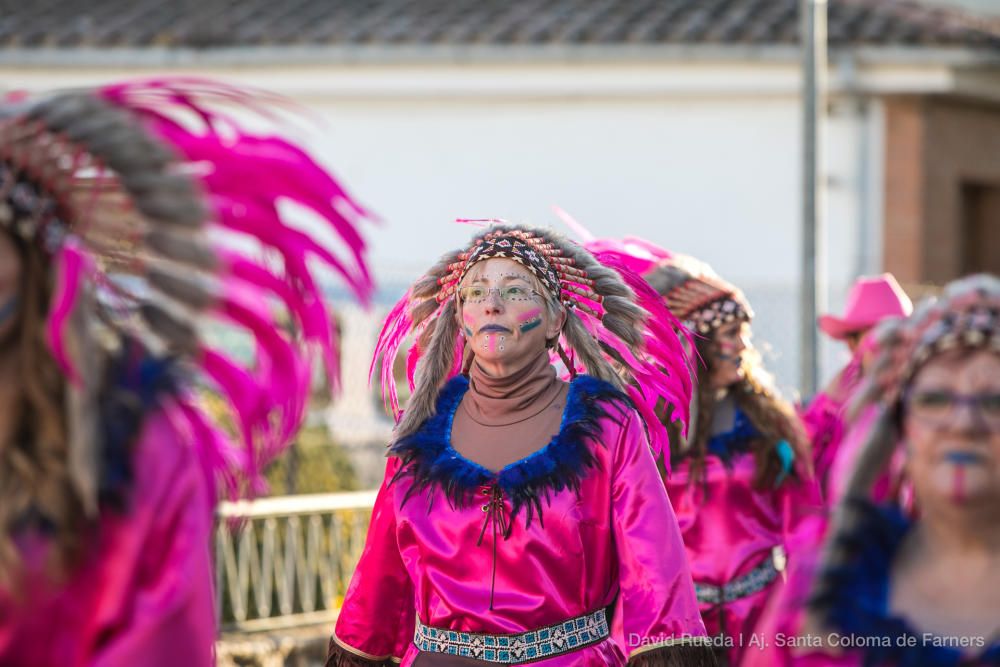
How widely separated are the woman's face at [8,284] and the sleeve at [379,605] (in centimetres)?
210

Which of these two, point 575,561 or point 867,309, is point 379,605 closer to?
point 575,561

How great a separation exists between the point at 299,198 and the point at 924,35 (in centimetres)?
1183

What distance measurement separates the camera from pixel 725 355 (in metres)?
6.95

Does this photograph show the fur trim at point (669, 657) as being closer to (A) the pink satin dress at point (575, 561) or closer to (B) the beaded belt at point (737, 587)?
(A) the pink satin dress at point (575, 561)

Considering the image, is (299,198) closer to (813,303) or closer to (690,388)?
(690,388)

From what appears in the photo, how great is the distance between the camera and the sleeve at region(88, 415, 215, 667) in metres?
3.04

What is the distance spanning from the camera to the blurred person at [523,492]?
4.83 m

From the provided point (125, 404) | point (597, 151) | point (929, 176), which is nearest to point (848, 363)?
point (125, 404)

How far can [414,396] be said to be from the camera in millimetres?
5422

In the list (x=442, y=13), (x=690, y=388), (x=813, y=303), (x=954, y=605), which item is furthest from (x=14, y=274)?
(x=442, y=13)

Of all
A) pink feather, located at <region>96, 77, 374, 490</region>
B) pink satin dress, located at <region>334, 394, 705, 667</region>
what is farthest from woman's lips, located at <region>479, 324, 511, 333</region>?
pink feather, located at <region>96, 77, 374, 490</region>

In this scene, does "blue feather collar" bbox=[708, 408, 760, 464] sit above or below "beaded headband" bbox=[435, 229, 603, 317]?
below

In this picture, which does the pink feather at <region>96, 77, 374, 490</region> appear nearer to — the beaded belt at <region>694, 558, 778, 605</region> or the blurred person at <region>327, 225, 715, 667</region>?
the blurred person at <region>327, 225, 715, 667</region>

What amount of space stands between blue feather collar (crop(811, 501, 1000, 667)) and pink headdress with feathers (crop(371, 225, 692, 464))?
2.16 m
